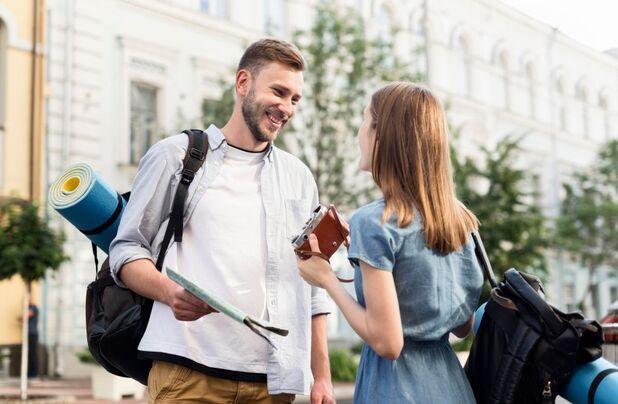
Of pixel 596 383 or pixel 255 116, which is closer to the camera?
pixel 596 383

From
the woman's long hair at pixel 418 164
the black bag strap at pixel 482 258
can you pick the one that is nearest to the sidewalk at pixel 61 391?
the black bag strap at pixel 482 258

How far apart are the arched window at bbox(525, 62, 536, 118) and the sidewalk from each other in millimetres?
20900

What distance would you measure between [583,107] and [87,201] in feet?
128

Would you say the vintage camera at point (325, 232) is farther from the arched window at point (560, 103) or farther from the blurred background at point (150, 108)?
the arched window at point (560, 103)

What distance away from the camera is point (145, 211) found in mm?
3082

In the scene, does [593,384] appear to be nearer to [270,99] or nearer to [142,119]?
[270,99]

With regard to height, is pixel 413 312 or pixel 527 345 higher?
pixel 413 312

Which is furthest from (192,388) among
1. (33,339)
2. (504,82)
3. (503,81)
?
(504,82)

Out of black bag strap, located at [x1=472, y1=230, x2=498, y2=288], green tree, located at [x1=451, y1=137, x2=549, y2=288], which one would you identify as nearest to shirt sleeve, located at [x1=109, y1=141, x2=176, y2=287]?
black bag strap, located at [x1=472, y1=230, x2=498, y2=288]

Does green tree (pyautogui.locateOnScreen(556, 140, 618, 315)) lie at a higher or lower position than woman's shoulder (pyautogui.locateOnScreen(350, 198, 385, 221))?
higher

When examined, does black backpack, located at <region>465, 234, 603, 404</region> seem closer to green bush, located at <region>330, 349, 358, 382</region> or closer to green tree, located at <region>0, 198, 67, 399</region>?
green tree, located at <region>0, 198, 67, 399</region>

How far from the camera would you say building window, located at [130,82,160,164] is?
21078 millimetres

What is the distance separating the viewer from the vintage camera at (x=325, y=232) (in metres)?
2.83

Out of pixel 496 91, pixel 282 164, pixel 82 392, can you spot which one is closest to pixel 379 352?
pixel 282 164
